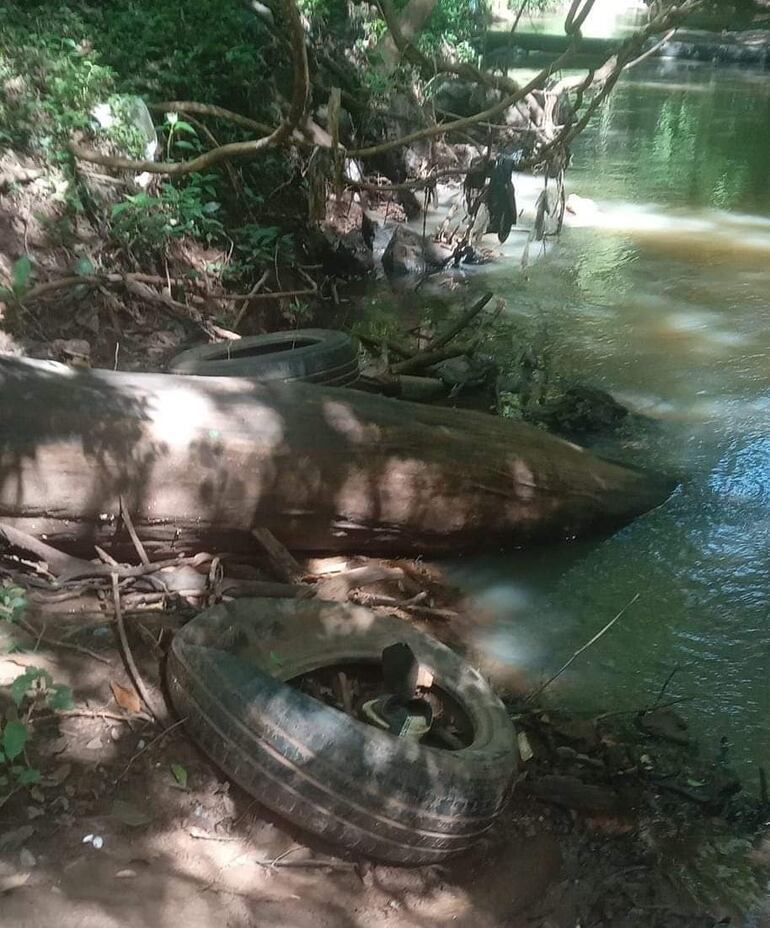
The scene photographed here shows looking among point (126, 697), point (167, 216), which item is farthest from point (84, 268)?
point (126, 697)

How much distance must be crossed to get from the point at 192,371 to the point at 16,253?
1.76 metres

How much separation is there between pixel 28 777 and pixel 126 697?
588mm

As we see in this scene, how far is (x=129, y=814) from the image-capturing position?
106 inches

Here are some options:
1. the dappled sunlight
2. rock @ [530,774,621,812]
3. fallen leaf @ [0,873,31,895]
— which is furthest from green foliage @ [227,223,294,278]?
fallen leaf @ [0,873,31,895]

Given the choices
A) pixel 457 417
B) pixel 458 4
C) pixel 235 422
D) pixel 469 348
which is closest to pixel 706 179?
pixel 458 4

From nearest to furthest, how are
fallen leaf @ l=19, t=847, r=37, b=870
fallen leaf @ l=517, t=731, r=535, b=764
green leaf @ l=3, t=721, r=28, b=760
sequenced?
fallen leaf @ l=19, t=847, r=37, b=870 → green leaf @ l=3, t=721, r=28, b=760 → fallen leaf @ l=517, t=731, r=535, b=764

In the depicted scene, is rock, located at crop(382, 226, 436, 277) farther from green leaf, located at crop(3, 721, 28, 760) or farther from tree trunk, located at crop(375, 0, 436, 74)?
green leaf, located at crop(3, 721, 28, 760)

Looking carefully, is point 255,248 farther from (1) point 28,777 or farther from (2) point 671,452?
(1) point 28,777

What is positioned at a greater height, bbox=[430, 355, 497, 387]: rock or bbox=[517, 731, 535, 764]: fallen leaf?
bbox=[430, 355, 497, 387]: rock

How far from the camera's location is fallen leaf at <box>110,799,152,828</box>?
2680 millimetres

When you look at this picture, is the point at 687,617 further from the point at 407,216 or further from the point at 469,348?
the point at 407,216

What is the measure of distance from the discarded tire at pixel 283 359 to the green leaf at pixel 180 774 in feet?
8.71

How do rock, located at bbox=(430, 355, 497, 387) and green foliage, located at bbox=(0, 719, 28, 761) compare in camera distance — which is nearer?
green foliage, located at bbox=(0, 719, 28, 761)

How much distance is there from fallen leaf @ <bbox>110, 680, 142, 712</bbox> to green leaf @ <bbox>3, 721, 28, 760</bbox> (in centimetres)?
55
